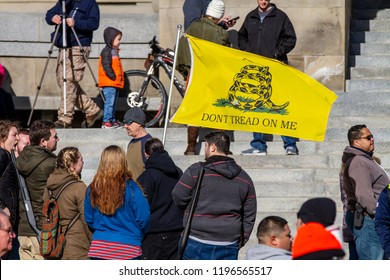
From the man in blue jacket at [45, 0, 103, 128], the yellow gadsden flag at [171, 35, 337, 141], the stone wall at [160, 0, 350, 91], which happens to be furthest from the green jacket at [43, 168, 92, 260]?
A: the stone wall at [160, 0, 350, 91]

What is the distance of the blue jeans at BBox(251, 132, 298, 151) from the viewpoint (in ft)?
48.4

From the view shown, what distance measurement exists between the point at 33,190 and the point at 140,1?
7.99 metres

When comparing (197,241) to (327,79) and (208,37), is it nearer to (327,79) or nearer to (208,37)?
(208,37)

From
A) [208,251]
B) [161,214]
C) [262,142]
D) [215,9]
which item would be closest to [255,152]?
[262,142]

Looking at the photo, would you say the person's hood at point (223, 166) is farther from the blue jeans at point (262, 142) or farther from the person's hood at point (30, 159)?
the blue jeans at point (262, 142)

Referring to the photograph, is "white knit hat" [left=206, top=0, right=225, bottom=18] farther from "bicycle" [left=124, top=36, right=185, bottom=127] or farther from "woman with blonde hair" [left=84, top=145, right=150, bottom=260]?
"woman with blonde hair" [left=84, top=145, right=150, bottom=260]

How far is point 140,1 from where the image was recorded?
18750 mm

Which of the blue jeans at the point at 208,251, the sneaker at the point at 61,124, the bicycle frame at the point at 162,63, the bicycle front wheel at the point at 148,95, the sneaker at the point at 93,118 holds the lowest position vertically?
the blue jeans at the point at 208,251

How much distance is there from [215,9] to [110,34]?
162 centimetres

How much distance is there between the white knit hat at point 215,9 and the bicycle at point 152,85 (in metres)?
1.49

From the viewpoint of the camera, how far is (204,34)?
15.0 metres

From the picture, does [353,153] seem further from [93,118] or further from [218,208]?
[93,118]

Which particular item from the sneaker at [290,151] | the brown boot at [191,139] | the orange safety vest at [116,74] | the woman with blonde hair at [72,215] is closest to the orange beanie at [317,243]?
the woman with blonde hair at [72,215]

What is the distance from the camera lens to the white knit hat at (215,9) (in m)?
15.1
